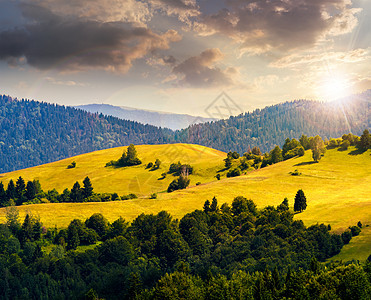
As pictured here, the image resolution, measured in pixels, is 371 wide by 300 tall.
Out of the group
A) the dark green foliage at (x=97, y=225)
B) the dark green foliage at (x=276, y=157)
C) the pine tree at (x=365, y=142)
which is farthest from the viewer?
the dark green foliage at (x=276, y=157)

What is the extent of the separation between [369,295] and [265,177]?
99.1m

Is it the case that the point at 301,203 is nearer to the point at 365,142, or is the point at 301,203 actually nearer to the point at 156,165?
the point at 365,142

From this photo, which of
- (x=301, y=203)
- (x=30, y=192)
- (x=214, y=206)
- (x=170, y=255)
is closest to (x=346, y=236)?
(x=301, y=203)

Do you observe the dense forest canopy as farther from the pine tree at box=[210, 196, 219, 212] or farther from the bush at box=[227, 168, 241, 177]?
the bush at box=[227, 168, 241, 177]

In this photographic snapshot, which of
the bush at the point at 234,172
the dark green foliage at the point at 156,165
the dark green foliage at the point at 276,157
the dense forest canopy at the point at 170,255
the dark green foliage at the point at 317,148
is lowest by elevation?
the dense forest canopy at the point at 170,255

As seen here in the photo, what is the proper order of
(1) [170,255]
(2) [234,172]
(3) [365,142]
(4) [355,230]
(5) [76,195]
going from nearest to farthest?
(4) [355,230], (1) [170,255], (5) [76,195], (3) [365,142], (2) [234,172]

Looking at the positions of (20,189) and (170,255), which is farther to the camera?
(20,189)

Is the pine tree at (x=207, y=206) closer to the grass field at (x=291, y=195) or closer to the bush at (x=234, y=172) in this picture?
the grass field at (x=291, y=195)

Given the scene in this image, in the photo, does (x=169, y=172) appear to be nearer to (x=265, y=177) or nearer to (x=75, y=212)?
(x=265, y=177)

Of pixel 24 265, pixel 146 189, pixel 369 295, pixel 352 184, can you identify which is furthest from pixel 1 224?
pixel 352 184

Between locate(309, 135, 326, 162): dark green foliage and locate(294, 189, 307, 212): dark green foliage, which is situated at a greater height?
locate(309, 135, 326, 162): dark green foliage

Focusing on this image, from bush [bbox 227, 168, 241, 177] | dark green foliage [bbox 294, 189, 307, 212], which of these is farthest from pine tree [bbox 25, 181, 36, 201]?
dark green foliage [bbox 294, 189, 307, 212]

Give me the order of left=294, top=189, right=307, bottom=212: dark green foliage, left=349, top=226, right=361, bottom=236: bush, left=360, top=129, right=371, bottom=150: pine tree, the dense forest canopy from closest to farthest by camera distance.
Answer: the dense forest canopy, left=349, top=226, right=361, bottom=236: bush, left=294, top=189, right=307, bottom=212: dark green foliage, left=360, top=129, right=371, bottom=150: pine tree

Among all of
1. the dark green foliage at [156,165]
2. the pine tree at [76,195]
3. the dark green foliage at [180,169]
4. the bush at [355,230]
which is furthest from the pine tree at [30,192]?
the bush at [355,230]
